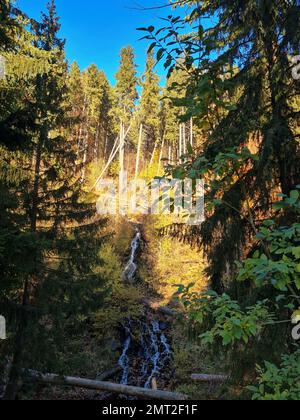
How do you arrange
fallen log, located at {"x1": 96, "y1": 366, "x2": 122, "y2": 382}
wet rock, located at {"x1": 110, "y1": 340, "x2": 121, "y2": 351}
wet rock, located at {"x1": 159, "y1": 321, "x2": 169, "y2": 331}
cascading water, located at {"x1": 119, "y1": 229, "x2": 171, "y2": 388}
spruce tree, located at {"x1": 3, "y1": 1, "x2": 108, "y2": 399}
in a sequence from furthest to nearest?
1. wet rock, located at {"x1": 159, "y1": 321, "x2": 169, "y2": 331}
2. wet rock, located at {"x1": 110, "y1": 340, "x2": 121, "y2": 351}
3. cascading water, located at {"x1": 119, "y1": 229, "x2": 171, "y2": 388}
4. fallen log, located at {"x1": 96, "y1": 366, "x2": 122, "y2": 382}
5. spruce tree, located at {"x1": 3, "y1": 1, "x2": 108, "y2": 399}

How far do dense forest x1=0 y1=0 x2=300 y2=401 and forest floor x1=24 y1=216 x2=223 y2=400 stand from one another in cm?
8

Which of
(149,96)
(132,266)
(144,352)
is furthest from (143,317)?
(149,96)

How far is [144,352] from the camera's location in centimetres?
1305

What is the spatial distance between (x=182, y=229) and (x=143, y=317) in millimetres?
10404

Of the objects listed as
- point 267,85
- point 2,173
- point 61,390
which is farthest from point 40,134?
point 61,390

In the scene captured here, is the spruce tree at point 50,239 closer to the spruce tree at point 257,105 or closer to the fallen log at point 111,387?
the fallen log at point 111,387

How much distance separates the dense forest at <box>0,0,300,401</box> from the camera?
108 inches

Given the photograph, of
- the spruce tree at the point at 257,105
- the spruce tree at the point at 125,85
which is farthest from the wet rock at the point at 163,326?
the spruce tree at the point at 125,85

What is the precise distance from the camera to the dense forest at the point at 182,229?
276 centimetres

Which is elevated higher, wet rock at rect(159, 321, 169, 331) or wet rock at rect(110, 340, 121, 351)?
wet rock at rect(159, 321, 169, 331)

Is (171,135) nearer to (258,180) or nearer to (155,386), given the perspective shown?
(155,386)

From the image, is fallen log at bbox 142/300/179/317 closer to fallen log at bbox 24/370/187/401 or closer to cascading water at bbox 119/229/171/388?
cascading water at bbox 119/229/171/388

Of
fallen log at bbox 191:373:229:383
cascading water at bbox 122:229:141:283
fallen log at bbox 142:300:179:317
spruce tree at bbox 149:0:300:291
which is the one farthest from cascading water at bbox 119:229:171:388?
spruce tree at bbox 149:0:300:291

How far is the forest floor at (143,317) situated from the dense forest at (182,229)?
0.28 feet
